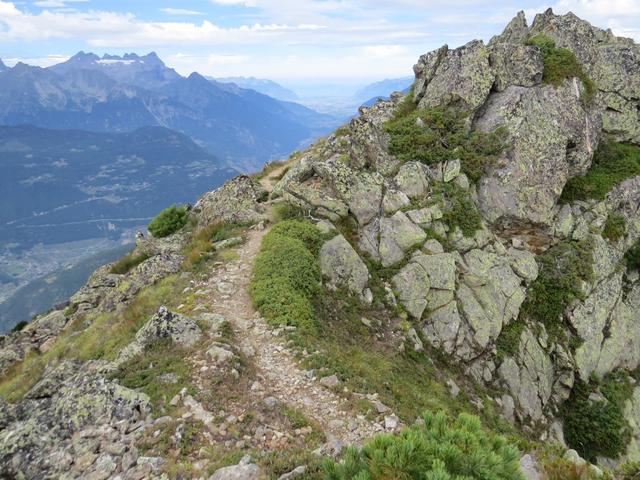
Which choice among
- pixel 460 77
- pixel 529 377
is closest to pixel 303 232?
pixel 529 377

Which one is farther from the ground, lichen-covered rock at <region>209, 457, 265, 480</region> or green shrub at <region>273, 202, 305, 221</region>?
green shrub at <region>273, 202, 305, 221</region>

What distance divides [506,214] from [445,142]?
20.4 ft

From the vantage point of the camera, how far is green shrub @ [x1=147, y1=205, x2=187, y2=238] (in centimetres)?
3350

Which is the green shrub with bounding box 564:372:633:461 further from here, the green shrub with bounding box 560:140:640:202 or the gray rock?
the gray rock

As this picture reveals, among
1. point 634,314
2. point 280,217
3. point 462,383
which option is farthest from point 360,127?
point 634,314

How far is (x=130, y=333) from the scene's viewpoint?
16.9 m

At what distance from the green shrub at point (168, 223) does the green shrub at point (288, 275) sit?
530 inches

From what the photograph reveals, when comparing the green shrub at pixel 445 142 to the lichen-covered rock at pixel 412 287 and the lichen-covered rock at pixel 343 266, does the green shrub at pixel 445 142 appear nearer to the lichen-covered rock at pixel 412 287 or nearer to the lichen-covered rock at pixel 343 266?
the lichen-covered rock at pixel 412 287

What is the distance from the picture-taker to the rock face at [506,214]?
2252cm

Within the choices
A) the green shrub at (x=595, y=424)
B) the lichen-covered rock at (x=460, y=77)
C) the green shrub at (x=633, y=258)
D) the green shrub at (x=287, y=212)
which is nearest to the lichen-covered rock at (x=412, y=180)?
the green shrub at (x=287, y=212)

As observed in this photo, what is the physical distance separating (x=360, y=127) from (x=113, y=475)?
2475 cm

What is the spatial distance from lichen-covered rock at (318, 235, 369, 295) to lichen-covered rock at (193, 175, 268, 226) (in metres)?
5.79

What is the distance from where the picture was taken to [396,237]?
2416 centimetres

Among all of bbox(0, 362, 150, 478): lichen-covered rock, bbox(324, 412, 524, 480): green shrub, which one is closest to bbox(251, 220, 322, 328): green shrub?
bbox(0, 362, 150, 478): lichen-covered rock
